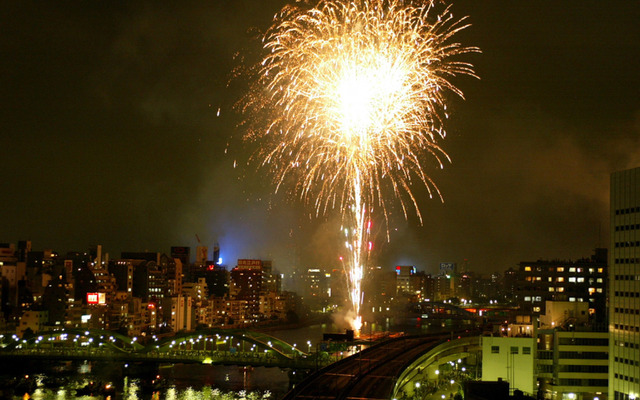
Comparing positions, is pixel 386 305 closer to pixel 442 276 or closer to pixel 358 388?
pixel 442 276

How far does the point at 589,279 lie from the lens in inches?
1271

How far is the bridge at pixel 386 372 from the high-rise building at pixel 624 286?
17.9 ft

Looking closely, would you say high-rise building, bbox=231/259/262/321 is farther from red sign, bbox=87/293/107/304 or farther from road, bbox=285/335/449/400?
road, bbox=285/335/449/400

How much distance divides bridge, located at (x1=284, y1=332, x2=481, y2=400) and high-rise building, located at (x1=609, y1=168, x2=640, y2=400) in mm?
5455

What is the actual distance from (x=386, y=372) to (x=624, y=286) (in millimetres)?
7087

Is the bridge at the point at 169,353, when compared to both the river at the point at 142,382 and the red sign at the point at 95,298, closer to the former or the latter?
the river at the point at 142,382

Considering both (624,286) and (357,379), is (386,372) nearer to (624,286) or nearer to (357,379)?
(357,379)

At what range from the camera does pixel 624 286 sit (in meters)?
→ 18.2

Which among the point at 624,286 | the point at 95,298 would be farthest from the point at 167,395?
the point at 95,298

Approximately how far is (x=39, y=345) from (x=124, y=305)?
8.10 m

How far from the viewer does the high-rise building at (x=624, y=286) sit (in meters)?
17.5

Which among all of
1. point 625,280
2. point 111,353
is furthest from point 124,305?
point 625,280

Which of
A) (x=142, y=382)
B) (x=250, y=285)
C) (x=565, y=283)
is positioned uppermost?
(x=565, y=283)

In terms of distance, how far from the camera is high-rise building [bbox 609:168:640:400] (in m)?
17.5
